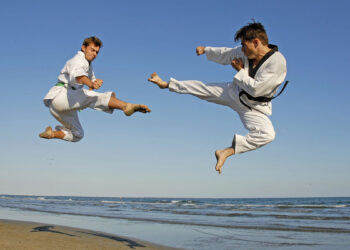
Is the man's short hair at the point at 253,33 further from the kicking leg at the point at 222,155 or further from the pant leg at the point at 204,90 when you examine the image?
the kicking leg at the point at 222,155

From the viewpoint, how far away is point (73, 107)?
5926 mm

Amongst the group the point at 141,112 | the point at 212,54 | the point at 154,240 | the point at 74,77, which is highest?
the point at 212,54

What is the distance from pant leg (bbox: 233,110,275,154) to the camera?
501cm

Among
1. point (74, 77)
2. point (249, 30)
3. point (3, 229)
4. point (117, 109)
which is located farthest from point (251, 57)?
point (3, 229)

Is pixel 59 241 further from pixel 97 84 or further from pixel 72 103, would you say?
pixel 97 84

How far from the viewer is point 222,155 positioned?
199 inches

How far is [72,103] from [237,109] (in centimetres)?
270

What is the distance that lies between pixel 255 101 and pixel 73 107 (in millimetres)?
2969

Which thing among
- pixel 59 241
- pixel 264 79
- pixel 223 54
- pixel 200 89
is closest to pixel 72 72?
pixel 200 89

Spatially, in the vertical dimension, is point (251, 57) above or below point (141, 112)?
above

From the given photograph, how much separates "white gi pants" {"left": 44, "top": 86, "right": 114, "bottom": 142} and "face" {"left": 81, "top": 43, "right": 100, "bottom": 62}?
0.57 meters

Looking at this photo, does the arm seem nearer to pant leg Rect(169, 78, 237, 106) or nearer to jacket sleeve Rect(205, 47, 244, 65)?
pant leg Rect(169, 78, 237, 106)

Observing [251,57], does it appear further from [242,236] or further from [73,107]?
[242,236]

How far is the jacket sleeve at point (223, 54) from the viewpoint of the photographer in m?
5.32
